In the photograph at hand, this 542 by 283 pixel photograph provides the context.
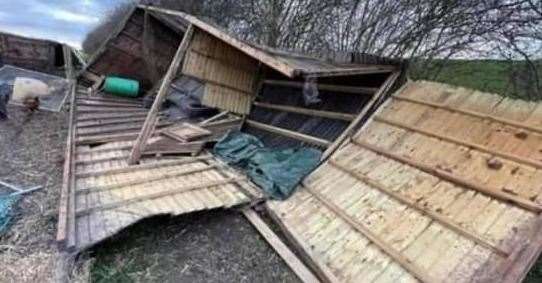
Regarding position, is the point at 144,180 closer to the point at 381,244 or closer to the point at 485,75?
the point at 381,244

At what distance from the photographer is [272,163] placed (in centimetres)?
526

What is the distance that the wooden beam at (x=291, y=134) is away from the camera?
539cm

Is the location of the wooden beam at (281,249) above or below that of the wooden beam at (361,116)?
below

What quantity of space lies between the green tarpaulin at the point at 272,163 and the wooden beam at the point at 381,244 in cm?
42

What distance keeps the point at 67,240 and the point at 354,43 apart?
614 centimetres

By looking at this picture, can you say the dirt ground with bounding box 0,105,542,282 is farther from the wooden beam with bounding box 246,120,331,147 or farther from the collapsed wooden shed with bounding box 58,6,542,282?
the wooden beam with bounding box 246,120,331,147

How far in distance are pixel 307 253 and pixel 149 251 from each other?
56.5 inches

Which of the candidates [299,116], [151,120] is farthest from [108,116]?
[299,116]

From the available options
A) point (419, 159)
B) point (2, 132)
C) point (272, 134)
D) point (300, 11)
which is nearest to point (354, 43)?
point (300, 11)

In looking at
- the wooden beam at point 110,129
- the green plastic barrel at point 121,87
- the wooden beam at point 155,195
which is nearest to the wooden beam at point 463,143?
the wooden beam at point 155,195

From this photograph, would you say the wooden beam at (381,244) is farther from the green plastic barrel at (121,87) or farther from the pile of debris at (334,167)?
the green plastic barrel at (121,87)

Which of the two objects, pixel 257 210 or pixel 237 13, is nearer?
pixel 257 210

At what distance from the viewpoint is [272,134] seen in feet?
20.4

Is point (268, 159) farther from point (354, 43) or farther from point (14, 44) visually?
point (14, 44)
